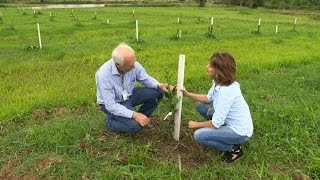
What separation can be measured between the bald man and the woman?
83cm

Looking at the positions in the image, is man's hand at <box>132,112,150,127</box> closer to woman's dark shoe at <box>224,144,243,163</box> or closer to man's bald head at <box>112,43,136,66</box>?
man's bald head at <box>112,43,136,66</box>

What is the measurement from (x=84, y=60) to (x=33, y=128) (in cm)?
580

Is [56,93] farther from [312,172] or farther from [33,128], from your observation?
[312,172]

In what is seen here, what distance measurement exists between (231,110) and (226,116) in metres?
0.10

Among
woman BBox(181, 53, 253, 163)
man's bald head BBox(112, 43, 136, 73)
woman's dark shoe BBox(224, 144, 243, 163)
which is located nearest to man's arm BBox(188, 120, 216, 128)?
woman BBox(181, 53, 253, 163)

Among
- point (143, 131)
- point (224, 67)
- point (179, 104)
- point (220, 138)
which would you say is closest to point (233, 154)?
point (220, 138)

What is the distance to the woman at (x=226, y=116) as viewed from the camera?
15.2 feet

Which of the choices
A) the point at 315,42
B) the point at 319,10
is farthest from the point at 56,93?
the point at 319,10

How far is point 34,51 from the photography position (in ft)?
42.9

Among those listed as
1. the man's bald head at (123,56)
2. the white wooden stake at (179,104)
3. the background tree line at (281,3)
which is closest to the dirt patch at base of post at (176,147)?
the white wooden stake at (179,104)

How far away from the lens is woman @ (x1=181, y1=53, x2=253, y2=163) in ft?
15.2

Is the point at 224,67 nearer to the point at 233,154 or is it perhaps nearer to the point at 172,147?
A: the point at 233,154

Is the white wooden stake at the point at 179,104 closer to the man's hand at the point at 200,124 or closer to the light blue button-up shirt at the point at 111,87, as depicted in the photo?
the man's hand at the point at 200,124

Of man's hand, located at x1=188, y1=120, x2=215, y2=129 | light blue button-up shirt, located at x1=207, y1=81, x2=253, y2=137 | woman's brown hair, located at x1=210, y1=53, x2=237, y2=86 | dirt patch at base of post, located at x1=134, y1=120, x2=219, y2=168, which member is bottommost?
dirt patch at base of post, located at x1=134, y1=120, x2=219, y2=168
